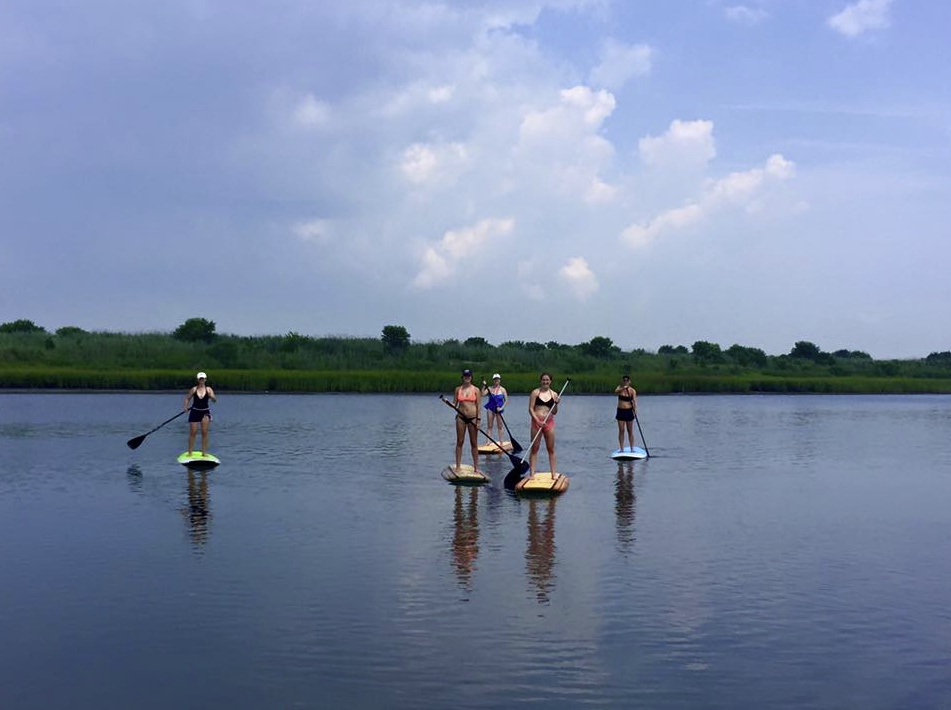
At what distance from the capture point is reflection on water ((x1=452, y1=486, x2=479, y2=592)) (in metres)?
11.6

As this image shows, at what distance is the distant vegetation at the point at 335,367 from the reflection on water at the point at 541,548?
44.2m

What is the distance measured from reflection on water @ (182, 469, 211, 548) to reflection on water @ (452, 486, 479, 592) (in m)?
3.25

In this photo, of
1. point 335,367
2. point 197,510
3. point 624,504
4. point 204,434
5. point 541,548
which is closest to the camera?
point 541,548

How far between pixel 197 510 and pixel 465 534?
4439mm

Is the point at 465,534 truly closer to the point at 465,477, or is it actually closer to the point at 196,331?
the point at 465,477

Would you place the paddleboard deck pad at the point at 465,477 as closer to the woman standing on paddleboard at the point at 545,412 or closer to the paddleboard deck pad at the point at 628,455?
the woman standing on paddleboard at the point at 545,412

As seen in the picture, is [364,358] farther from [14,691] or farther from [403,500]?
[14,691]

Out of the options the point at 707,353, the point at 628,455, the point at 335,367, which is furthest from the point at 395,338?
the point at 628,455

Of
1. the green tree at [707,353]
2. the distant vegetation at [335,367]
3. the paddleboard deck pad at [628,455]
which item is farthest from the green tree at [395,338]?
the paddleboard deck pad at [628,455]

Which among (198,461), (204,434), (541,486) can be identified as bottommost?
(541,486)

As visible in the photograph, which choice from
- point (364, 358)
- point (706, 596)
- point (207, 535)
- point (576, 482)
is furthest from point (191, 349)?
point (706, 596)

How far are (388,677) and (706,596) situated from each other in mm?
4040

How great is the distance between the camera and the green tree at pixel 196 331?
78188mm

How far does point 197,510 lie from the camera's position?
51.4 feet
